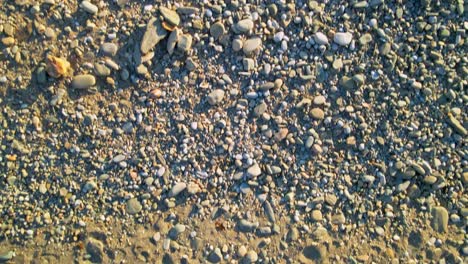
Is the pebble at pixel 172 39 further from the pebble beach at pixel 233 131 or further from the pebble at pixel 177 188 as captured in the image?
the pebble at pixel 177 188

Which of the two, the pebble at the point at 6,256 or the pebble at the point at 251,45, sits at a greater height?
the pebble at the point at 251,45

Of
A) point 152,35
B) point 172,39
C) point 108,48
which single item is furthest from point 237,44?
point 108,48

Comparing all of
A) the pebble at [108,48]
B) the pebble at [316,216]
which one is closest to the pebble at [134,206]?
the pebble at [108,48]

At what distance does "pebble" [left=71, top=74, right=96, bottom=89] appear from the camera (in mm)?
2846

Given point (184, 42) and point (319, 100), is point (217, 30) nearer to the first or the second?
point (184, 42)

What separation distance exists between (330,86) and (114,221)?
4.98 feet

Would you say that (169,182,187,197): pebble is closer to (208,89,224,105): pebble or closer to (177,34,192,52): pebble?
(208,89,224,105): pebble

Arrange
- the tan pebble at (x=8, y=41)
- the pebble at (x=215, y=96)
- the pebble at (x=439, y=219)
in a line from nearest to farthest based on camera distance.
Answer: the tan pebble at (x=8, y=41), the pebble at (x=215, y=96), the pebble at (x=439, y=219)

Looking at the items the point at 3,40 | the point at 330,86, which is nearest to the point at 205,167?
the point at 330,86

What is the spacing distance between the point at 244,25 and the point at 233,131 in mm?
625

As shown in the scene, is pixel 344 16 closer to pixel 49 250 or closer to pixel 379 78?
pixel 379 78

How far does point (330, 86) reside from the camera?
298 centimetres

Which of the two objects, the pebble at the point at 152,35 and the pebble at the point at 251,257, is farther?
the pebble at the point at 251,257

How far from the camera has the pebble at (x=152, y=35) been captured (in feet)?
9.35
